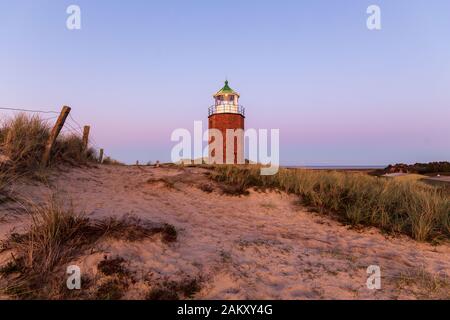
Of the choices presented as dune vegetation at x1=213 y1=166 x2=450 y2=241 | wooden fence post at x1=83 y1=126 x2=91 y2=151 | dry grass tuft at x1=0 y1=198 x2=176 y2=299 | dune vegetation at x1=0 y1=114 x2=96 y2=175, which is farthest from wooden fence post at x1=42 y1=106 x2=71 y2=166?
dune vegetation at x1=213 y1=166 x2=450 y2=241

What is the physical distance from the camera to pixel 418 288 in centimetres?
340

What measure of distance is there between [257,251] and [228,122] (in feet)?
71.3

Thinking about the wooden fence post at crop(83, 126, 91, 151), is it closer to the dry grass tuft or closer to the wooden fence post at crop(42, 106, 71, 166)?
the wooden fence post at crop(42, 106, 71, 166)

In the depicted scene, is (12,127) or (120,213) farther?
(12,127)

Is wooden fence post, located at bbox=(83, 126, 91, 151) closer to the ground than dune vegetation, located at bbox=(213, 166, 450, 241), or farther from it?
farther from it

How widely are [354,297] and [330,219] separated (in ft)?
11.8

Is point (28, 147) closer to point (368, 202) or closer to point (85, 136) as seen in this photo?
point (85, 136)

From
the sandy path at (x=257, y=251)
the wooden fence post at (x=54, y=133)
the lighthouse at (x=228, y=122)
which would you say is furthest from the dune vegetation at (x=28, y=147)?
the lighthouse at (x=228, y=122)

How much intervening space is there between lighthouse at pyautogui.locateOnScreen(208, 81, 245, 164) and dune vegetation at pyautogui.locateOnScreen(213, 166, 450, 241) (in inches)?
616

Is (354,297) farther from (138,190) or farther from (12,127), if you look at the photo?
(12,127)

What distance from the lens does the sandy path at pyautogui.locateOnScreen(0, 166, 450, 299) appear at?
3346 mm

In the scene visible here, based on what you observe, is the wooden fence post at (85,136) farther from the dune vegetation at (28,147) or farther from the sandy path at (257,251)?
the sandy path at (257,251)

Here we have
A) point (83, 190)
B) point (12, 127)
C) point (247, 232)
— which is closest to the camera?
point (247, 232)
